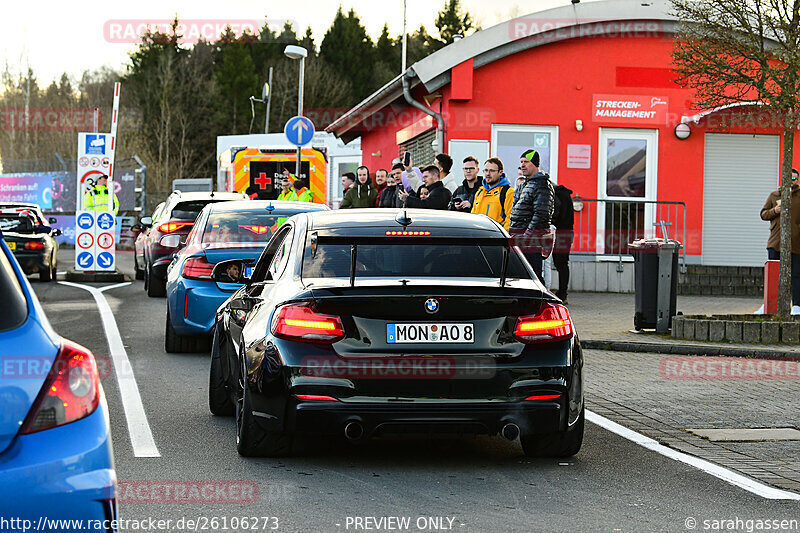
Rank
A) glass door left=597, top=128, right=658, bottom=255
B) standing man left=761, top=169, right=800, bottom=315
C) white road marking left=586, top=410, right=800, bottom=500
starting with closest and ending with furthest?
1. white road marking left=586, top=410, right=800, bottom=500
2. standing man left=761, top=169, right=800, bottom=315
3. glass door left=597, top=128, right=658, bottom=255

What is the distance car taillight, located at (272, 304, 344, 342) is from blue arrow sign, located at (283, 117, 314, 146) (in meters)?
20.6

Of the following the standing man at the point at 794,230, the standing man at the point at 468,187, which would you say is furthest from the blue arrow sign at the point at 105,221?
the standing man at the point at 794,230

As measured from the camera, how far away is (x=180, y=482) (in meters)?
6.14

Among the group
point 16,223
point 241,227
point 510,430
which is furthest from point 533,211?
point 16,223

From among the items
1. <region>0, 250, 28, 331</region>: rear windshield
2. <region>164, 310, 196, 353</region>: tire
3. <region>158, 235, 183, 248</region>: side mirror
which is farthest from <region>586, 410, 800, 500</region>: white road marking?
<region>158, 235, 183, 248</region>: side mirror

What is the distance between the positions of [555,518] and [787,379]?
605 centimetres

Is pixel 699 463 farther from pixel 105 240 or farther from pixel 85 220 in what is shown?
pixel 85 220


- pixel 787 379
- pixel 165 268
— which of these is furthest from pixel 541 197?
pixel 165 268

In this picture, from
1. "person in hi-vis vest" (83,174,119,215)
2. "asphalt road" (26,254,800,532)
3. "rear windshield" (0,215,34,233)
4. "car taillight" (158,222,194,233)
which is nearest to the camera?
"asphalt road" (26,254,800,532)

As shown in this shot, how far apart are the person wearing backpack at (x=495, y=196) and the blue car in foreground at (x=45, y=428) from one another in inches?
468

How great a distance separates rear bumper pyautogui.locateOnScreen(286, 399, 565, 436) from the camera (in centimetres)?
622

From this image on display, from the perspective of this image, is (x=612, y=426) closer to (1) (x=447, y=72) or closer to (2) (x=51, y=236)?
(1) (x=447, y=72)

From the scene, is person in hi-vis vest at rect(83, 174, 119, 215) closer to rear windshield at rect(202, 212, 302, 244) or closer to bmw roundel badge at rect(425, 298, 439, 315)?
rear windshield at rect(202, 212, 302, 244)

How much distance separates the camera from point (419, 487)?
6.12 meters
